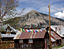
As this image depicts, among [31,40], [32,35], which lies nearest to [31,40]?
[31,40]

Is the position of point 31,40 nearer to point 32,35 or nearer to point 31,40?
point 31,40

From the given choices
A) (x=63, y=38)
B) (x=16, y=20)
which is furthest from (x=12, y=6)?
(x=63, y=38)

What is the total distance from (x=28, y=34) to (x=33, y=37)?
1629 millimetres

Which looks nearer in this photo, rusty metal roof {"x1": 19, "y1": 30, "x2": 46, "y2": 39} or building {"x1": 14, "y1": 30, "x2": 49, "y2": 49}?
building {"x1": 14, "y1": 30, "x2": 49, "y2": 49}

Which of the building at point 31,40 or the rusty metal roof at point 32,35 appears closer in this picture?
the building at point 31,40

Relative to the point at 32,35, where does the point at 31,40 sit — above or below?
below

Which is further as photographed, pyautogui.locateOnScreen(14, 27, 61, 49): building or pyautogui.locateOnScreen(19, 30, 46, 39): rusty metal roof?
pyautogui.locateOnScreen(19, 30, 46, 39): rusty metal roof

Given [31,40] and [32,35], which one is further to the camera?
[32,35]

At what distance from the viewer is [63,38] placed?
4697 cm

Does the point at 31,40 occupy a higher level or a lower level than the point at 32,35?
lower

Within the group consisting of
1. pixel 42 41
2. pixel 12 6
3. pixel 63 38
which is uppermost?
pixel 12 6

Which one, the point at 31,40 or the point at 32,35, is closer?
the point at 31,40

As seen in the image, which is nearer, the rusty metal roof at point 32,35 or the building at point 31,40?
the building at point 31,40

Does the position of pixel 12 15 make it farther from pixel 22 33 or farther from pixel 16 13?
pixel 22 33
